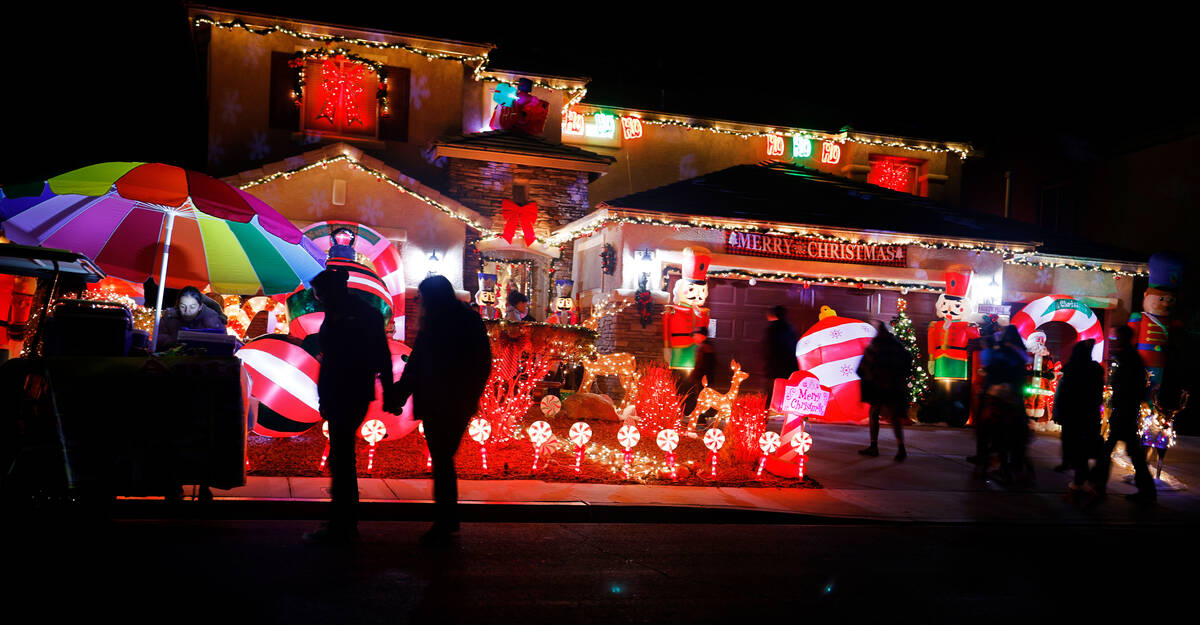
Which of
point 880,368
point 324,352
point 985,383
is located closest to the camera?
point 324,352

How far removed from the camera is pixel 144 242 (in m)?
10.6

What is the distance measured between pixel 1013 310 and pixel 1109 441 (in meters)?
9.99

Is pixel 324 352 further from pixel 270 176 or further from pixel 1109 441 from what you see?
pixel 270 176

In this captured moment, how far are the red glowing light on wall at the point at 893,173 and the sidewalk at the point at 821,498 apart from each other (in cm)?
1198

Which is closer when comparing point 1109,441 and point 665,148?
point 1109,441

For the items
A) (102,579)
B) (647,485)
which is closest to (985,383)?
(647,485)

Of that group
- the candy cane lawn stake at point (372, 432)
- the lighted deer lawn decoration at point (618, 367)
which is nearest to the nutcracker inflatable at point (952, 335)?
the lighted deer lawn decoration at point (618, 367)

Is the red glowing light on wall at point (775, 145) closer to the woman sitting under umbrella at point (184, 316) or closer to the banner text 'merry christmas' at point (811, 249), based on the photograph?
the banner text 'merry christmas' at point (811, 249)

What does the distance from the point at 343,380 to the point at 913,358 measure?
13323 millimetres

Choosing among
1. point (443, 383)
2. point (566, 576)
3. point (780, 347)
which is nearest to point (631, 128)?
point (780, 347)

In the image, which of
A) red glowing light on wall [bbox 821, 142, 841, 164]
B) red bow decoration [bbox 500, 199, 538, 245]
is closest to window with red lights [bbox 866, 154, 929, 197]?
red glowing light on wall [bbox 821, 142, 841, 164]

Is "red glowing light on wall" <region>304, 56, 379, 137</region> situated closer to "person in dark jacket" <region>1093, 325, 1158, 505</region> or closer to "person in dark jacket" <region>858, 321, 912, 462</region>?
"person in dark jacket" <region>858, 321, 912, 462</region>

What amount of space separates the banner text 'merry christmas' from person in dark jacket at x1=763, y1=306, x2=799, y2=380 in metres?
4.61

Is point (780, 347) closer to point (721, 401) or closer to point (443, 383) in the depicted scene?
point (721, 401)
